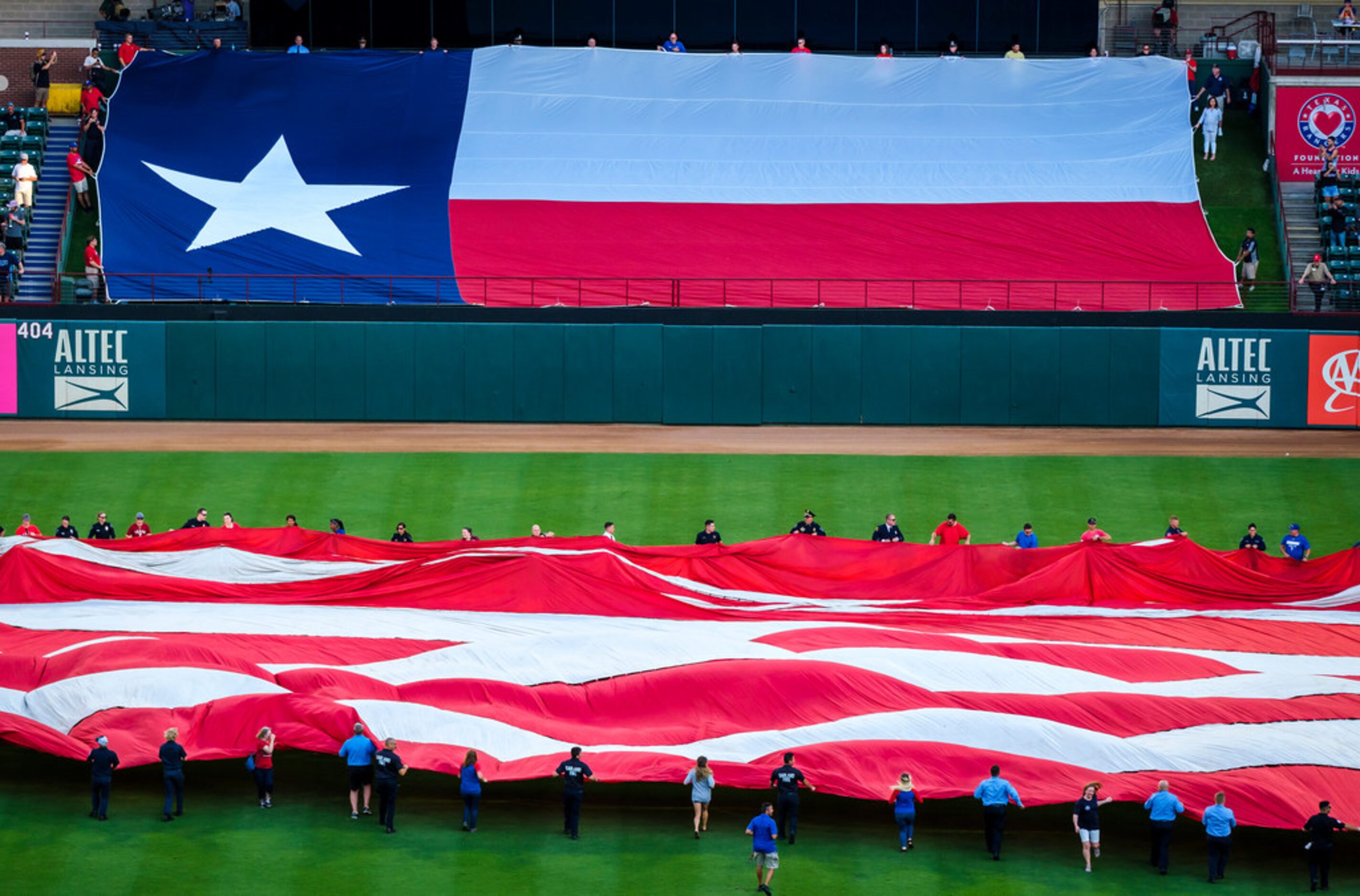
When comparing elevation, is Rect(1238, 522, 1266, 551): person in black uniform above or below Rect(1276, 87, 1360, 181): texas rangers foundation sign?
below

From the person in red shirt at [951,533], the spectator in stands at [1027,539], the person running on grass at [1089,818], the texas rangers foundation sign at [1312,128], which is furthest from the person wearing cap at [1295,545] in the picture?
the texas rangers foundation sign at [1312,128]

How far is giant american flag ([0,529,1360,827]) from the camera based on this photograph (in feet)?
64.0

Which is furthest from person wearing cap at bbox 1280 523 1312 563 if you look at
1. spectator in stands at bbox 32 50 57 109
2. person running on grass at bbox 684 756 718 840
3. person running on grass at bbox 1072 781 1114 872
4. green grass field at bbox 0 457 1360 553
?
spectator in stands at bbox 32 50 57 109

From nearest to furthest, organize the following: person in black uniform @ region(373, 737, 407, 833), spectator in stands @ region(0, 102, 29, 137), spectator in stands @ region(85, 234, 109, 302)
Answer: person in black uniform @ region(373, 737, 407, 833), spectator in stands @ region(85, 234, 109, 302), spectator in stands @ region(0, 102, 29, 137)

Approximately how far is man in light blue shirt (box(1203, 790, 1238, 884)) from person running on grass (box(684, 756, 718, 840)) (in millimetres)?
5537

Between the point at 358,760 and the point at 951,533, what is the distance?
11916mm

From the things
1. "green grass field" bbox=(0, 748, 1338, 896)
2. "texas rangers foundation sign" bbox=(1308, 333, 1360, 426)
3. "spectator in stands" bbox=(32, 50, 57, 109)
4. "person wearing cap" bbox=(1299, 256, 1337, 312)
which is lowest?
"green grass field" bbox=(0, 748, 1338, 896)

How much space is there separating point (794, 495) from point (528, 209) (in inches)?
Answer: 526

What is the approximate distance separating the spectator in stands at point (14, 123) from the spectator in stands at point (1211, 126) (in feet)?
104

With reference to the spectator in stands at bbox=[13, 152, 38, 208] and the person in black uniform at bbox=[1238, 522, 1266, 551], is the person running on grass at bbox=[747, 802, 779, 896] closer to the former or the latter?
the person in black uniform at bbox=[1238, 522, 1266, 551]

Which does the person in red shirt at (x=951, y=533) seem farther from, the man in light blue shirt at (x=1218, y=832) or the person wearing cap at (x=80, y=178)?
the person wearing cap at (x=80, y=178)

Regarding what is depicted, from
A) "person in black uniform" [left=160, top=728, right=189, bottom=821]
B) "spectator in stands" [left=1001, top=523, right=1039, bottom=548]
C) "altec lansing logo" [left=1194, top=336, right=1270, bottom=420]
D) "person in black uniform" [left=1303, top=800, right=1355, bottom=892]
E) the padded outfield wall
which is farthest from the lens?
the padded outfield wall

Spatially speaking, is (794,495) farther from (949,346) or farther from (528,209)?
(528,209)

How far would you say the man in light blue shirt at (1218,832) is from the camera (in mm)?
18281
